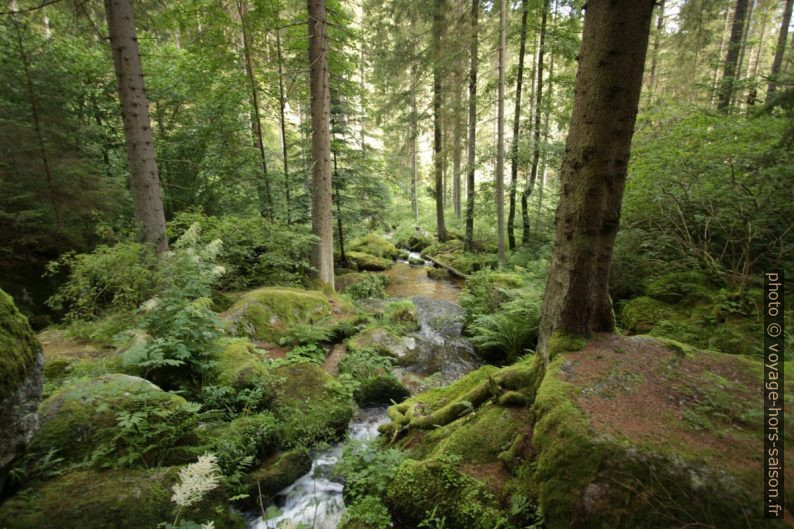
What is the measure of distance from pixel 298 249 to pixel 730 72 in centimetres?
1453

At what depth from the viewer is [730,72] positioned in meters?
10.8

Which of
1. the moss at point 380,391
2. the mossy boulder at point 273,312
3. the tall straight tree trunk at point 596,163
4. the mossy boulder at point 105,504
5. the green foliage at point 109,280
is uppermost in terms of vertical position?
the tall straight tree trunk at point 596,163

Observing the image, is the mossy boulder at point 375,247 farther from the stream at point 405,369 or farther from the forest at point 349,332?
the forest at point 349,332

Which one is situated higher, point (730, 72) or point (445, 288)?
point (730, 72)

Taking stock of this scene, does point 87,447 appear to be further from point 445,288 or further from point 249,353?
point 445,288

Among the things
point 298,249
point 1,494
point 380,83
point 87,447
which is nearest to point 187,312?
point 87,447

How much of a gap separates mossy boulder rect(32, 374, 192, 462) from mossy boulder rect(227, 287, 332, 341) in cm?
311

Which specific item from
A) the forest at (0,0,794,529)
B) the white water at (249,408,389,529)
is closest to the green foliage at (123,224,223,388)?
the forest at (0,0,794,529)

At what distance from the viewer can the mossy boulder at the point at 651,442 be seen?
6.00ft

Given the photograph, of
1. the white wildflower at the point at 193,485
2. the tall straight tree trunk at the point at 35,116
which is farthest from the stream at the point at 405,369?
the tall straight tree trunk at the point at 35,116

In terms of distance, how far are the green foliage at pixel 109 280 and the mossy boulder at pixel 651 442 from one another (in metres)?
6.14

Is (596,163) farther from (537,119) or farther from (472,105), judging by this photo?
(472,105)

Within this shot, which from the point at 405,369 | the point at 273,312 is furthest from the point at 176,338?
the point at 405,369

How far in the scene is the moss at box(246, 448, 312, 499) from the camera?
11.4 ft
